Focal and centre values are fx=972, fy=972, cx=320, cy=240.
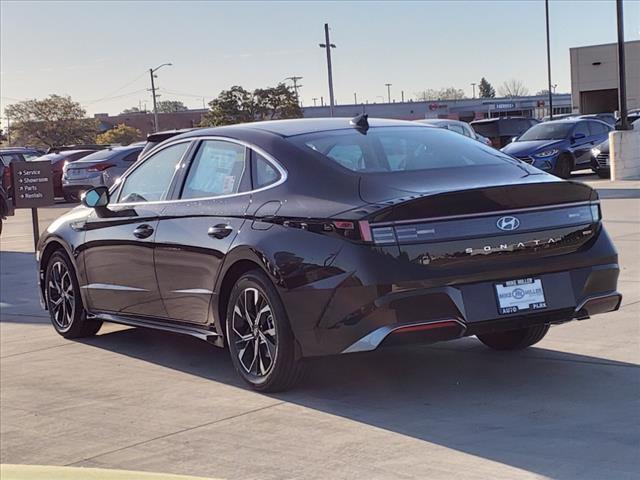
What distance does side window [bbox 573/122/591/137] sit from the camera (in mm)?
23453

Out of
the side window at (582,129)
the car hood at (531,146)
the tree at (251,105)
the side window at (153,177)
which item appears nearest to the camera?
→ the side window at (153,177)

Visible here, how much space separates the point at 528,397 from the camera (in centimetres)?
536

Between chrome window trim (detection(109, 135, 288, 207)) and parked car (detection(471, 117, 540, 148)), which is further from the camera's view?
parked car (detection(471, 117, 540, 148))

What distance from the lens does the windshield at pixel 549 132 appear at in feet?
76.0

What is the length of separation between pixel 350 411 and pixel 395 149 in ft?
5.49

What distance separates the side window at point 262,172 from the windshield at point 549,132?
1807 cm

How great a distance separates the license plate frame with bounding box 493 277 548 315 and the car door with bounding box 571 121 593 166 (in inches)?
719

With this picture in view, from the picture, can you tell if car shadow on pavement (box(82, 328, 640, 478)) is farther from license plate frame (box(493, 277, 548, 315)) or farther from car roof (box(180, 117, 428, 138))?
car roof (box(180, 117, 428, 138))

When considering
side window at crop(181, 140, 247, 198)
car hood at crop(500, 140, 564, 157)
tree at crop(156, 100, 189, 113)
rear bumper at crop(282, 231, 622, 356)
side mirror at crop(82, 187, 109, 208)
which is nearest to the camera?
rear bumper at crop(282, 231, 622, 356)

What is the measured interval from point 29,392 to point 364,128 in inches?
110

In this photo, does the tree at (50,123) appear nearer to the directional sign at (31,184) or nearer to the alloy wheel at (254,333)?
the directional sign at (31,184)

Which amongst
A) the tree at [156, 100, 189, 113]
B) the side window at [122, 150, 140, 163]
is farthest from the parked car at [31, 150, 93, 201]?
the tree at [156, 100, 189, 113]

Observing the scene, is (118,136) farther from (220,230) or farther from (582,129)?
(220,230)

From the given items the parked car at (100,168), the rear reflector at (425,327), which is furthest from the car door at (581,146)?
the rear reflector at (425,327)
